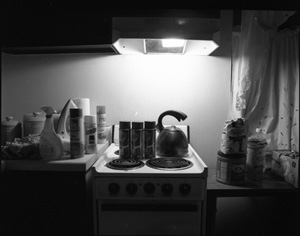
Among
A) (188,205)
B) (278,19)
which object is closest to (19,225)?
(188,205)

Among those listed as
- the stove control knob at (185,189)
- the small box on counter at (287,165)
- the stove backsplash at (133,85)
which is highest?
the stove backsplash at (133,85)

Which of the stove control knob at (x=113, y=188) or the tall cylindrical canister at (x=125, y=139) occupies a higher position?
the tall cylindrical canister at (x=125, y=139)

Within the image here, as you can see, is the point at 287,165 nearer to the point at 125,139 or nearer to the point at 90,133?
the point at 125,139

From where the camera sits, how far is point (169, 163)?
1147 millimetres

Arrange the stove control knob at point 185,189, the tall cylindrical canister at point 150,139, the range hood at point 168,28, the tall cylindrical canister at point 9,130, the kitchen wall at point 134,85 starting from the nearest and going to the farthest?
the stove control knob at point 185,189, the range hood at point 168,28, the tall cylindrical canister at point 150,139, the tall cylindrical canister at point 9,130, the kitchen wall at point 134,85

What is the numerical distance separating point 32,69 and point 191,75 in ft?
3.58

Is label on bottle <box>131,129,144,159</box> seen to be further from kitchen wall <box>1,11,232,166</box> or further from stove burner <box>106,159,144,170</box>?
kitchen wall <box>1,11,232,166</box>

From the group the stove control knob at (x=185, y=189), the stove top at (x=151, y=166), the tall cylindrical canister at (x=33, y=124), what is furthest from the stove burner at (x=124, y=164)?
the tall cylindrical canister at (x=33, y=124)

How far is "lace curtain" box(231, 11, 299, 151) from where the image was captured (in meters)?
1.37

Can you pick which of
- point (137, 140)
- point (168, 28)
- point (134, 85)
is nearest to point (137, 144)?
point (137, 140)

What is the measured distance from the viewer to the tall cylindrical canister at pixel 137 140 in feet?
3.96

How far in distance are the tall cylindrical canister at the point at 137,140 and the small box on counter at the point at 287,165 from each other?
0.74m

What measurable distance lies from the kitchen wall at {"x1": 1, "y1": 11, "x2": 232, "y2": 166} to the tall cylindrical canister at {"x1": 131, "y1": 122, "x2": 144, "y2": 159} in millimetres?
356

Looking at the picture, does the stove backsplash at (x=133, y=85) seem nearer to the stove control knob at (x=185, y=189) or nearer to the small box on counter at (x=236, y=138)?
the small box on counter at (x=236, y=138)
